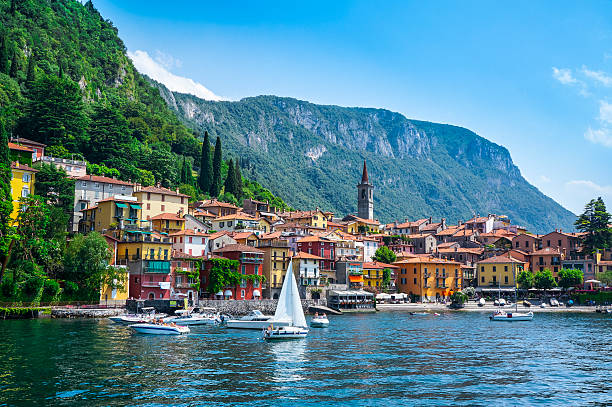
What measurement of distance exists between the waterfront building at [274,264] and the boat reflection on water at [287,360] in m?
37.5

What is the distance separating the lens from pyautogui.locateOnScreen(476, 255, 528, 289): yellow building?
11594 centimetres

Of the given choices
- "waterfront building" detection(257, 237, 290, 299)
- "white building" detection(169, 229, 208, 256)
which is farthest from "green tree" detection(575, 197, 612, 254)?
"white building" detection(169, 229, 208, 256)

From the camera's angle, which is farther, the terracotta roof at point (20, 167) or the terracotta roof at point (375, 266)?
the terracotta roof at point (375, 266)

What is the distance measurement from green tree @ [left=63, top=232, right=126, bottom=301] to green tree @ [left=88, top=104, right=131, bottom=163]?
1804 inches

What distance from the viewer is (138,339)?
1981 inches

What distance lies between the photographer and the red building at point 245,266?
275 feet

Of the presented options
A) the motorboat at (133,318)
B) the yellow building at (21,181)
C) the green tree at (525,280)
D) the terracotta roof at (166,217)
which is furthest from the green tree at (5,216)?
the green tree at (525,280)

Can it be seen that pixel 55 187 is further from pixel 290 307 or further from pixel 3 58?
pixel 290 307

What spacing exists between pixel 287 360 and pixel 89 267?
36766 mm

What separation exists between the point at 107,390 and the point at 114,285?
144ft

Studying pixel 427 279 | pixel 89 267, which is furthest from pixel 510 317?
pixel 89 267

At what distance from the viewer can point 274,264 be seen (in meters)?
90.8

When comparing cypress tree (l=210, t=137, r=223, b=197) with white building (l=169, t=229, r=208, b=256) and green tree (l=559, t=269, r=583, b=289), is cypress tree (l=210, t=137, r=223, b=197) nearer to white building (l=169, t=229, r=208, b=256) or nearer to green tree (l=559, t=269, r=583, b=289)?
white building (l=169, t=229, r=208, b=256)

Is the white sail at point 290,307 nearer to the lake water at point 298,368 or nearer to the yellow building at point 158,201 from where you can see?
the lake water at point 298,368
